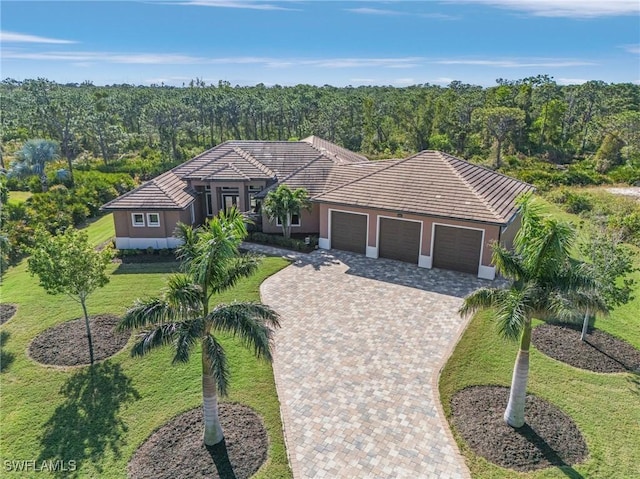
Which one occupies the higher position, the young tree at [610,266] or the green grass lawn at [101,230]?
the young tree at [610,266]

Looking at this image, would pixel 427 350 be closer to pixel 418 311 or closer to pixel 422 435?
pixel 418 311

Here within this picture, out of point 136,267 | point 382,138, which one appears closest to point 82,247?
point 136,267

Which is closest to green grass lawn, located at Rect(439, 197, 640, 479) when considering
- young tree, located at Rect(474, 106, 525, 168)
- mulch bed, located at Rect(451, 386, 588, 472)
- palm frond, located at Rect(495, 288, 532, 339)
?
mulch bed, located at Rect(451, 386, 588, 472)

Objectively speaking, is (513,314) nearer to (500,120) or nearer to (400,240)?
(400,240)

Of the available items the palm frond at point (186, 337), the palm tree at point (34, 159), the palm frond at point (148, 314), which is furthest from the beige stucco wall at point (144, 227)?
the palm tree at point (34, 159)

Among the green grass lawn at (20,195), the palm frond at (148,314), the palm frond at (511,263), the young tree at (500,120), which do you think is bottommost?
the green grass lawn at (20,195)

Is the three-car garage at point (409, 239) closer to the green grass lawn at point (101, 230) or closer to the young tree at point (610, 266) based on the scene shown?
the young tree at point (610, 266)

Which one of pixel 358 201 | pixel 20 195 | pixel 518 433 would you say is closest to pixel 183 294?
pixel 518 433
